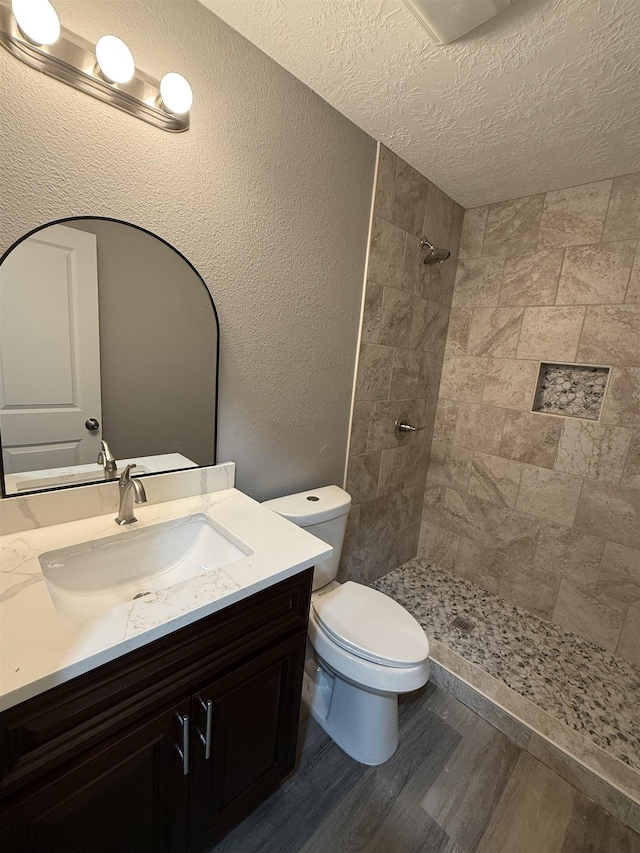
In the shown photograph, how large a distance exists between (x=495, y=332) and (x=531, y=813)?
6.87 feet

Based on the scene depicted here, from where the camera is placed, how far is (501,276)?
210cm

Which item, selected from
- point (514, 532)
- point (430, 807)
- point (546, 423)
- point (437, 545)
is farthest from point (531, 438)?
point (430, 807)

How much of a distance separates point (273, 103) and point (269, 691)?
73.1 inches

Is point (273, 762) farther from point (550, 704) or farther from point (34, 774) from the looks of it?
point (550, 704)

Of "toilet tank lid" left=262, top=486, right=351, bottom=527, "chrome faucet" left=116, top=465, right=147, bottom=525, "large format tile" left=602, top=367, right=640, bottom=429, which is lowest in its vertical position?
"toilet tank lid" left=262, top=486, right=351, bottom=527

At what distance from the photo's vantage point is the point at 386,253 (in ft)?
5.82

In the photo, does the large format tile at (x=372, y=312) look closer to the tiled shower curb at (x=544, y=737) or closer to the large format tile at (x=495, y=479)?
the large format tile at (x=495, y=479)

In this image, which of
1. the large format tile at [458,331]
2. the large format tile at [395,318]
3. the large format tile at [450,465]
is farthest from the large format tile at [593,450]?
the large format tile at [395,318]

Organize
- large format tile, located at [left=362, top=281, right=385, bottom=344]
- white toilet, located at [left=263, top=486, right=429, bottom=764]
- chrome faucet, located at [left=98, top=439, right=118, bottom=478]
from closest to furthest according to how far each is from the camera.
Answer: chrome faucet, located at [left=98, top=439, right=118, bottom=478]
white toilet, located at [left=263, top=486, right=429, bottom=764]
large format tile, located at [left=362, top=281, right=385, bottom=344]

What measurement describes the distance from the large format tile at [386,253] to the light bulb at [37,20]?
4.00 feet

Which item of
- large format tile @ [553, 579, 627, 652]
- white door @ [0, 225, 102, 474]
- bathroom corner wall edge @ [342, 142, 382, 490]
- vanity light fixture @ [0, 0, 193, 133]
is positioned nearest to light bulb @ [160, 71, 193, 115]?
vanity light fixture @ [0, 0, 193, 133]

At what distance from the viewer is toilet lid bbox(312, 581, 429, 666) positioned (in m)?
1.22

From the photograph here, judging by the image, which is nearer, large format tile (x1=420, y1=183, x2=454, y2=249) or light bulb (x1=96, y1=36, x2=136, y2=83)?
light bulb (x1=96, y1=36, x2=136, y2=83)

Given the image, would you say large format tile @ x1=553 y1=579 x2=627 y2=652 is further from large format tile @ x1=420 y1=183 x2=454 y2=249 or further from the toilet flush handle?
large format tile @ x1=420 y1=183 x2=454 y2=249
